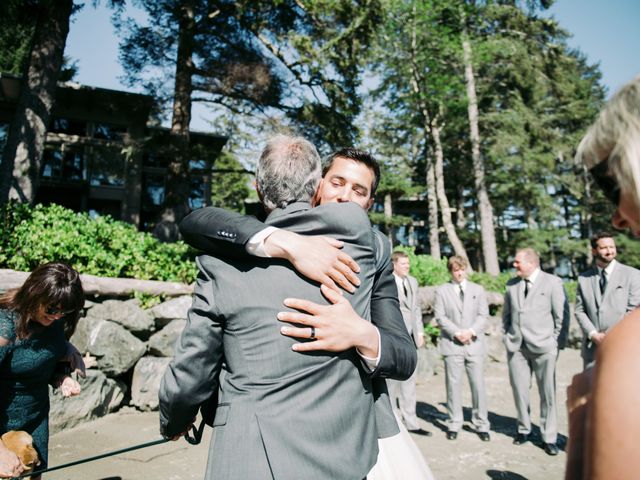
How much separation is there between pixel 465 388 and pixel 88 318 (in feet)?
24.5

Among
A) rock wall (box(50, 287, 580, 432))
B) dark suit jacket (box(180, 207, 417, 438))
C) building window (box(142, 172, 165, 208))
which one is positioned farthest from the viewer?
building window (box(142, 172, 165, 208))

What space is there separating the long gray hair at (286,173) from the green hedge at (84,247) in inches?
227

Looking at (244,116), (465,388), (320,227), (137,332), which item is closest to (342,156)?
(320,227)

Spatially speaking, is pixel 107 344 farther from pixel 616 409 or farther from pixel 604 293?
pixel 604 293

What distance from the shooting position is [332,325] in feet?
4.73

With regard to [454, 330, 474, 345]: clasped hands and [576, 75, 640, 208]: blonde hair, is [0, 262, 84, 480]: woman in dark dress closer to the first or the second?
[576, 75, 640, 208]: blonde hair

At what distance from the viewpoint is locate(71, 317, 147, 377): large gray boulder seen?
6090mm

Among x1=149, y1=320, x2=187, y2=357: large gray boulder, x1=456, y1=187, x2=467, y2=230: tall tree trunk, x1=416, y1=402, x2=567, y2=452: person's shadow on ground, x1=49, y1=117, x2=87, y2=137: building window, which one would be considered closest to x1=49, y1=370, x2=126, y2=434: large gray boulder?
x1=149, y1=320, x2=187, y2=357: large gray boulder

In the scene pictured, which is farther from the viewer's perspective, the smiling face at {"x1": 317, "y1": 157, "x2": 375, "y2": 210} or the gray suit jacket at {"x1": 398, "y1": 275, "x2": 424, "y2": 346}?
the gray suit jacket at {"x1": 398, "y1": 275, "x2": 424, "y2": 346}

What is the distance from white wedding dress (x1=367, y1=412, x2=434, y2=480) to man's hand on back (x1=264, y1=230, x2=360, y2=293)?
680mm

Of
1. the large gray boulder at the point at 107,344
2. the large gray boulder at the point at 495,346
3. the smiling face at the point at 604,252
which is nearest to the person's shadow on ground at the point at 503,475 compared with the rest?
the smiling face at the point at 604,252

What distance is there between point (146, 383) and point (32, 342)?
3.86 metres

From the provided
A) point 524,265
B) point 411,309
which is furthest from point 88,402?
point 524,265

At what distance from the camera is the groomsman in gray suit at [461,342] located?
5.88 meters
